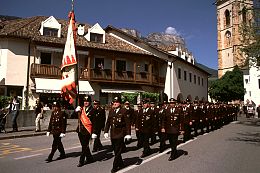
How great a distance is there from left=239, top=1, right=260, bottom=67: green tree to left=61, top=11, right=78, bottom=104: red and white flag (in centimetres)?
960

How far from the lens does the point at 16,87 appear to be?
79.7ft

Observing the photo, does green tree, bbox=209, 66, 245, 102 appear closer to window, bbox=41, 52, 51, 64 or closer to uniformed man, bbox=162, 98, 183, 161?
window, bbox=41, 52, 51, 64

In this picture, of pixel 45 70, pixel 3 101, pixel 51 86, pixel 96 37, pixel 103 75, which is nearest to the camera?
pixel 3 101

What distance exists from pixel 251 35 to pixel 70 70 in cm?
1140

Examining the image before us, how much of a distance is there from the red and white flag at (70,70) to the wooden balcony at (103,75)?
14.3 meters

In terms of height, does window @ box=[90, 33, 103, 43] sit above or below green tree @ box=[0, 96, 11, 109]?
above

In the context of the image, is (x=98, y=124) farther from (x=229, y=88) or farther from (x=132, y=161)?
(x=229, y=88)

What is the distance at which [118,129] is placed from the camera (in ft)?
23.9

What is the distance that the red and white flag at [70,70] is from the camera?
10.1m

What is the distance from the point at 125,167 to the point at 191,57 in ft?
130

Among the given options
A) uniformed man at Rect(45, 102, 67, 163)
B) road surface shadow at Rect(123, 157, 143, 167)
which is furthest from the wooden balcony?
road surface shadow at Rect(123, 157, 143, 167)

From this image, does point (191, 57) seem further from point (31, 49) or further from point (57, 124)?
point (57, 124)

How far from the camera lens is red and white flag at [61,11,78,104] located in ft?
33.1

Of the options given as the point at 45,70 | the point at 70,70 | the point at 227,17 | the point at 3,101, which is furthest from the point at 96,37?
the point at 227,17
